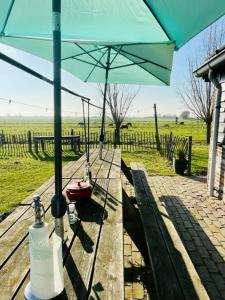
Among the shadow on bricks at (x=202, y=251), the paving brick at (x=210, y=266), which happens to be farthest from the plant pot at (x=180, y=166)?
the paving brick at (x=210, y=266)

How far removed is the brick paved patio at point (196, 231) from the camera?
3006mm

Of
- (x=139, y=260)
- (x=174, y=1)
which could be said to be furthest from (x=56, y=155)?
(x=139, y=260)

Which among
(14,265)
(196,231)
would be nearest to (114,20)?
(14,265)

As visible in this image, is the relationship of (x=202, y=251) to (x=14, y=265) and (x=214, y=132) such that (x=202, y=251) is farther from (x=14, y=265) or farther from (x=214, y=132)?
(x=214, y=132)

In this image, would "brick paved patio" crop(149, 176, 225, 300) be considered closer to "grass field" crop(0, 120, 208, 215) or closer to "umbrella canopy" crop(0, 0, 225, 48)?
"grass field" crop(0, 120, 208, 215)

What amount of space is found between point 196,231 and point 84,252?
10.9 feet

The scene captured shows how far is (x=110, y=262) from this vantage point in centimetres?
143

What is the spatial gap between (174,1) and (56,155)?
1.63 m

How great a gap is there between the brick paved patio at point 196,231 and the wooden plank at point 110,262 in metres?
1.23

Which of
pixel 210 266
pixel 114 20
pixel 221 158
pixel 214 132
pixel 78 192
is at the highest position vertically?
pixel 114 20

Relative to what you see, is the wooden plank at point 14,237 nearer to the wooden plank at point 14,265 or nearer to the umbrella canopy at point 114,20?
the wooden plank at point 14,265

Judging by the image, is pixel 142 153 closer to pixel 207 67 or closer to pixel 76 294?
pixel 207 67

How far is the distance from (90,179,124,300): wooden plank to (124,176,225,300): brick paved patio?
48.4 inches

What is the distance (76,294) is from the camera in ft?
3.81
